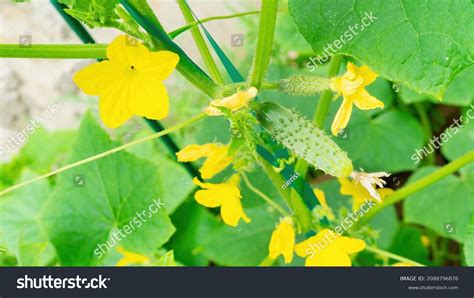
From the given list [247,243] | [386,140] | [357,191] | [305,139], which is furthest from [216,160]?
[386,140]

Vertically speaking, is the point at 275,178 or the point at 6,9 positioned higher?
the point at 6,9

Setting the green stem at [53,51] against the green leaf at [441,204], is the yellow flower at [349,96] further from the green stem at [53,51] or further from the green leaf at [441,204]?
the green leaf at [441,204]

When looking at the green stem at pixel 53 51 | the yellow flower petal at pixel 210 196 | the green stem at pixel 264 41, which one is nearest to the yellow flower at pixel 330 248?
the yellow flower petal at pixel 210 196

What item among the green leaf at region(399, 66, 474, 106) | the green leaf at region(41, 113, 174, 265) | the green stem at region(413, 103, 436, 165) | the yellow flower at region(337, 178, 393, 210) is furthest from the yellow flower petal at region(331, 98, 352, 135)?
the green stem at region(413, 103, 436, 165)

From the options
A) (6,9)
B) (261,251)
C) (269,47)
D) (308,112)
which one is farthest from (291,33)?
(6,9)

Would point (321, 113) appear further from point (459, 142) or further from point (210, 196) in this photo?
point (459, 142)

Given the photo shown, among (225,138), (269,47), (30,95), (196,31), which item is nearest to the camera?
(269,47)
